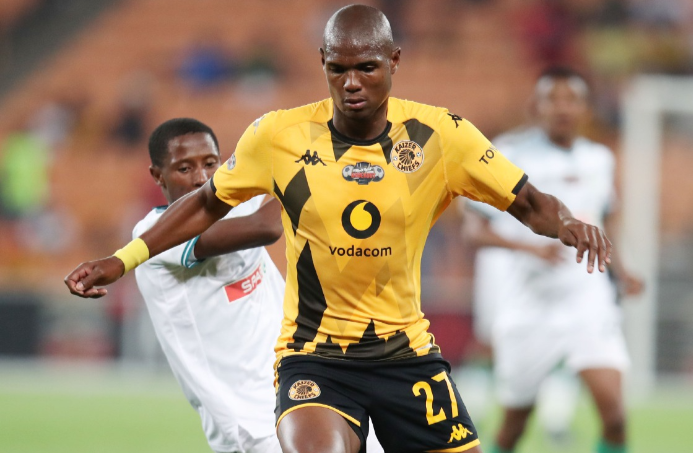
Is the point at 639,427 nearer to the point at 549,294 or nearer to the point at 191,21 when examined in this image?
the point at 549,294

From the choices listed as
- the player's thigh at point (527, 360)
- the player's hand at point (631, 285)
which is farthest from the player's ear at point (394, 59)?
the player's thigh at point (527, 360)

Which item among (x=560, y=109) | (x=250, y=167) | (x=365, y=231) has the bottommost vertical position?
(x=365, y=231)

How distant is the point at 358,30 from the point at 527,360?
13.3ft

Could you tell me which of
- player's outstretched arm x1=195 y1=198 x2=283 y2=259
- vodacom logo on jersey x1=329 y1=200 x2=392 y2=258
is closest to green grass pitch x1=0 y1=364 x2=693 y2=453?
player's outstretched arm x1=195 y1=198 x2=283 y2=259

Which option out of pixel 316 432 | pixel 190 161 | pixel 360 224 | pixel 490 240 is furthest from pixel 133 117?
pixel 316 432

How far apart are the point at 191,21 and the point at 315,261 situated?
65.9 ft

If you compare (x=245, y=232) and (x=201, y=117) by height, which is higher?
(x=201, y=117)

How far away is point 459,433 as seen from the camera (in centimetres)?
455

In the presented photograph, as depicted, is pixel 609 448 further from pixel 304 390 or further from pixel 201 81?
pixel 201 81

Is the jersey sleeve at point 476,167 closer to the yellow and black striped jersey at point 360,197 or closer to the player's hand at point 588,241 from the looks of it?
the yellow and black striped jersey at point 360,197

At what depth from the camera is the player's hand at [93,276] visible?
4355mm

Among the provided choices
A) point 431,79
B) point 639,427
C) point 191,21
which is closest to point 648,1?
point 431,79

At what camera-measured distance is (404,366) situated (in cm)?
459

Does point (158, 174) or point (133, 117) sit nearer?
point (158, 174)
